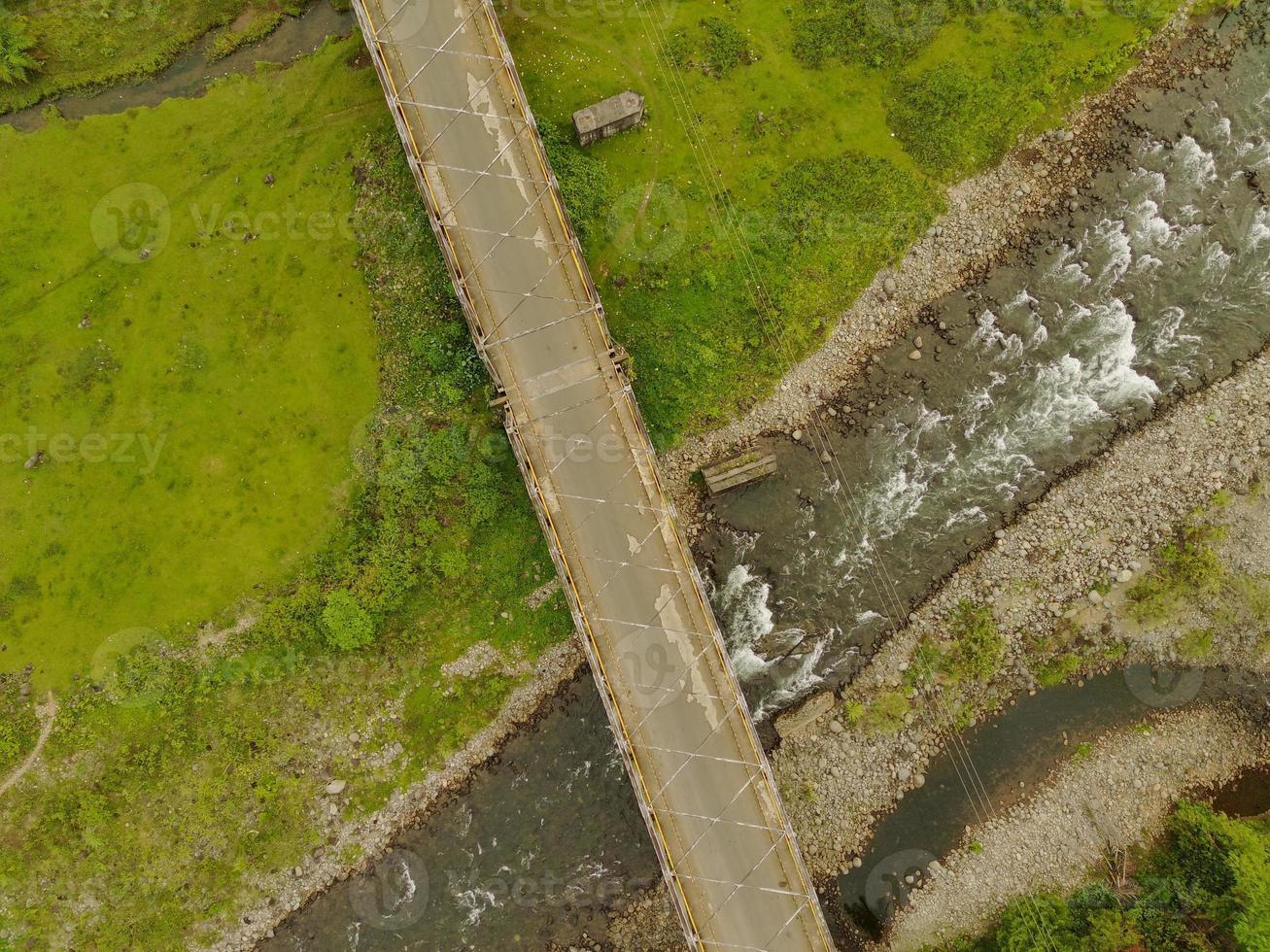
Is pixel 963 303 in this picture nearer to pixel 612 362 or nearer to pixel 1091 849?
pixel 612 362

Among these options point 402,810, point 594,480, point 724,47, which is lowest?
point 402,810

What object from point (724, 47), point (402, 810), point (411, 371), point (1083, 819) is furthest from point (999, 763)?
point (724, 47)

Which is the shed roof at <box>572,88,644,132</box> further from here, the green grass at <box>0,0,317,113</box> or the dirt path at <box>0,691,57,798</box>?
the dirt path at <box>0,691,57,798</box>

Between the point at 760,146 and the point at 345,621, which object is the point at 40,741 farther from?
the point at 760,146

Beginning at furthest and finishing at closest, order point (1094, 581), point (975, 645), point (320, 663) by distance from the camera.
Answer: point (1094, 581) → point (975, 645) → point (320, 663)

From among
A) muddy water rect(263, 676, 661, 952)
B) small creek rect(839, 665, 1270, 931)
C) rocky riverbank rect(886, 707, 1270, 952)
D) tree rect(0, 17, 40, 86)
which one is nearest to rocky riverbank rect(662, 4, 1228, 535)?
muddy water rect(263, 676, 661, 952)

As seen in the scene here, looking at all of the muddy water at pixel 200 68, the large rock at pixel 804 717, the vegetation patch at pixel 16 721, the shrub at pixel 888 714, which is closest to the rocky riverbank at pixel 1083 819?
the shrub at pixel 888 714

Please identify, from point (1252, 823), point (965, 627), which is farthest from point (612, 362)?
point (1252, 823)

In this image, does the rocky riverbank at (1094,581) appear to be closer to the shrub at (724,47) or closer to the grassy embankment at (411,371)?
the grassy embankment at (411,371)
